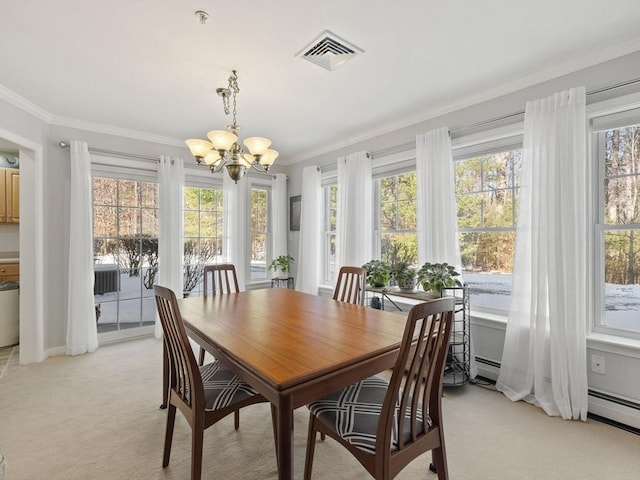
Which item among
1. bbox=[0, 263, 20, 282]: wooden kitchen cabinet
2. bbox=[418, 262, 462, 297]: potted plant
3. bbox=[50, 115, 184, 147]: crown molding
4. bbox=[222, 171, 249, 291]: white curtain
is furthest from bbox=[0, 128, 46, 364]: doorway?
bbox=[418, 262, 462, 297]: potted plant

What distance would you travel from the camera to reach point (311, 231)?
15.1 feet

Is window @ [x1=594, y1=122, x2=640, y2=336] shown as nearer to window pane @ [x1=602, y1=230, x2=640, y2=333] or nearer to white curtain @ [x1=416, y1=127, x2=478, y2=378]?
window pane @ [x1=602, y1=230, x2=640, y2=333]

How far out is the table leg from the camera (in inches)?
45.6

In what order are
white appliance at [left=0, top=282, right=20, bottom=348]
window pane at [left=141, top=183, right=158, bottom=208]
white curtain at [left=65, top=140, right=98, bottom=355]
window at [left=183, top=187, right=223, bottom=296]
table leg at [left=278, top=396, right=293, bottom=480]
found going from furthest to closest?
1. window at [left=183, top=187, right=223, bottom=296]
2. window pane at [left=141, top=183, right=158, bottom=208]
3. white appliance at [left=0, top=282, right=20, bottom=348]
4. white curtain at [left=65, top=140, right=98, bottom=355]
5. table leg at [left=278, top=396, right=293, bottom=480]

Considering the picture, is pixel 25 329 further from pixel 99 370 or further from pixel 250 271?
pixel 250 271

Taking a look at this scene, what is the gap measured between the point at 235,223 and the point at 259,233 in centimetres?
57

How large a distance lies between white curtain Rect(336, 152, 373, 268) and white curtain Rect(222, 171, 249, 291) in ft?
4.94

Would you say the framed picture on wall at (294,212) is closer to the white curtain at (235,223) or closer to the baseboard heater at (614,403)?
the white curtain at (235,223)

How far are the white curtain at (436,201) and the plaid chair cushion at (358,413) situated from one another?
1731mm

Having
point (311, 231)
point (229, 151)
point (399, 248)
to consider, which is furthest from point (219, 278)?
point (399, 248)

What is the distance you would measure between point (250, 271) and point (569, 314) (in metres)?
3.82

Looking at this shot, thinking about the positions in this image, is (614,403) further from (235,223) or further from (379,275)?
(235,223)

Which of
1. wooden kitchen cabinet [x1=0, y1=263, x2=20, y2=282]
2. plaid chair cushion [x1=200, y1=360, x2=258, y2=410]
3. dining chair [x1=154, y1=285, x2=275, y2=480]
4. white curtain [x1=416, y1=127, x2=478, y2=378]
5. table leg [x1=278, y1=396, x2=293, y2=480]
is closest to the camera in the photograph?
table leg [x1=278, y1=396, x2=293, y2=480]

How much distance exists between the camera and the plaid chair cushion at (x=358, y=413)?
1.30 m
